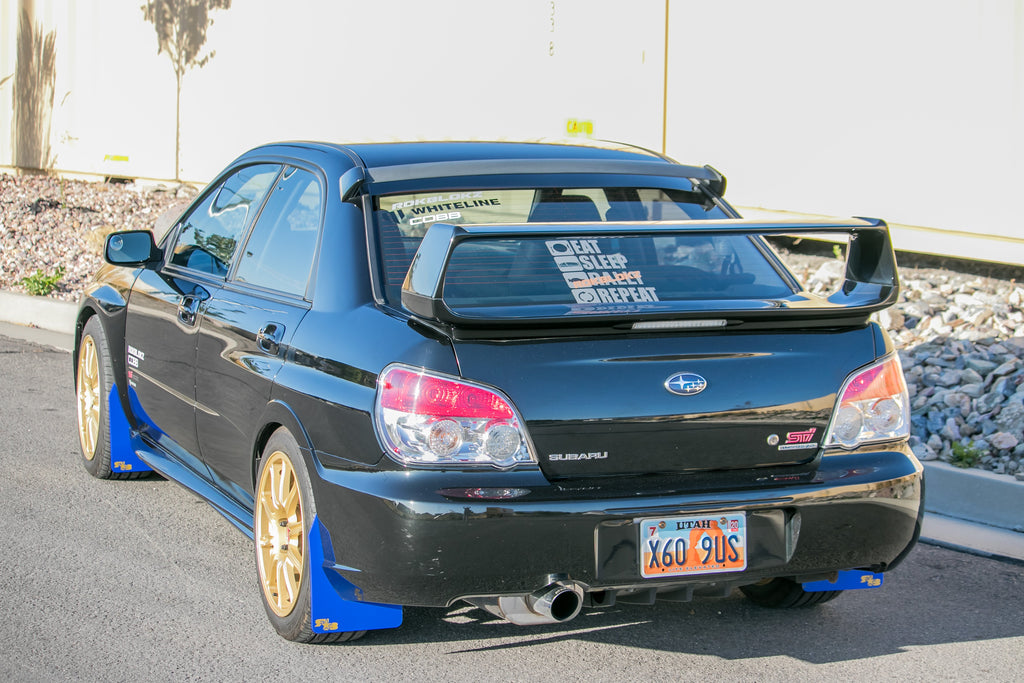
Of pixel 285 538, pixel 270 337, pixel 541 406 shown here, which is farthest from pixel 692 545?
pixel 270 337

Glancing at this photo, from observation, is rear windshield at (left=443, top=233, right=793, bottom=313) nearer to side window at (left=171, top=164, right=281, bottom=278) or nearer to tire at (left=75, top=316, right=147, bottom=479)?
side window at (left=171, top=164, right=281, bottom=278)

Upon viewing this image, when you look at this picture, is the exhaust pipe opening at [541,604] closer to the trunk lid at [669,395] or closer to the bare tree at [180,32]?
the trunk lid at [669,395]

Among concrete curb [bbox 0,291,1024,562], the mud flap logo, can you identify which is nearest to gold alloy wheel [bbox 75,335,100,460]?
the mud flap logo

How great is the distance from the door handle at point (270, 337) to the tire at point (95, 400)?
1808 mm

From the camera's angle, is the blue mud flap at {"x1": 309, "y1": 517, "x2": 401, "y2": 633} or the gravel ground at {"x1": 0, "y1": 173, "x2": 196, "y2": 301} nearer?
the blue mud flap at {"x1": 309, "y1": 517, "x2": 401, "y2": 633}

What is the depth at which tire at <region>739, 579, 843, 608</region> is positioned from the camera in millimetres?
4375

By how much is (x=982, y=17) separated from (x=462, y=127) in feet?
17.3

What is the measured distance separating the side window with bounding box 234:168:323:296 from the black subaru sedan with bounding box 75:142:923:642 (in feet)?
0.06

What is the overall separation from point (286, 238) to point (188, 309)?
69 cm

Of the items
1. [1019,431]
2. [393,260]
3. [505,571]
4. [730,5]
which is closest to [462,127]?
[730,5]

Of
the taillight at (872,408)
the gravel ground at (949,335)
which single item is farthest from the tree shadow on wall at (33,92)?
the taillight at (872,408)

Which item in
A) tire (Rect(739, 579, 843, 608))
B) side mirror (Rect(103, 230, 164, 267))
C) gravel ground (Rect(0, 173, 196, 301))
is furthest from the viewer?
gravel ground (Rect(0, 173, 196, 301))

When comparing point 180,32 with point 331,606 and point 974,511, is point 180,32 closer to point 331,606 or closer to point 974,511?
point 974,511

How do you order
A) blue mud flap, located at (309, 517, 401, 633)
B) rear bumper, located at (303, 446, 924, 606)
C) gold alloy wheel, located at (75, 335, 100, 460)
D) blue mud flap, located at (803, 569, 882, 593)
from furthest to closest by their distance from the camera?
gold alloy wheel, located at (75, 335, 100, 460)
blue mud flap, located at (803, 569, 882, 593)
blue mud flap, located at (309, 517, 401, 633)
rear bumper, located at (303, 446, 924, 606)
